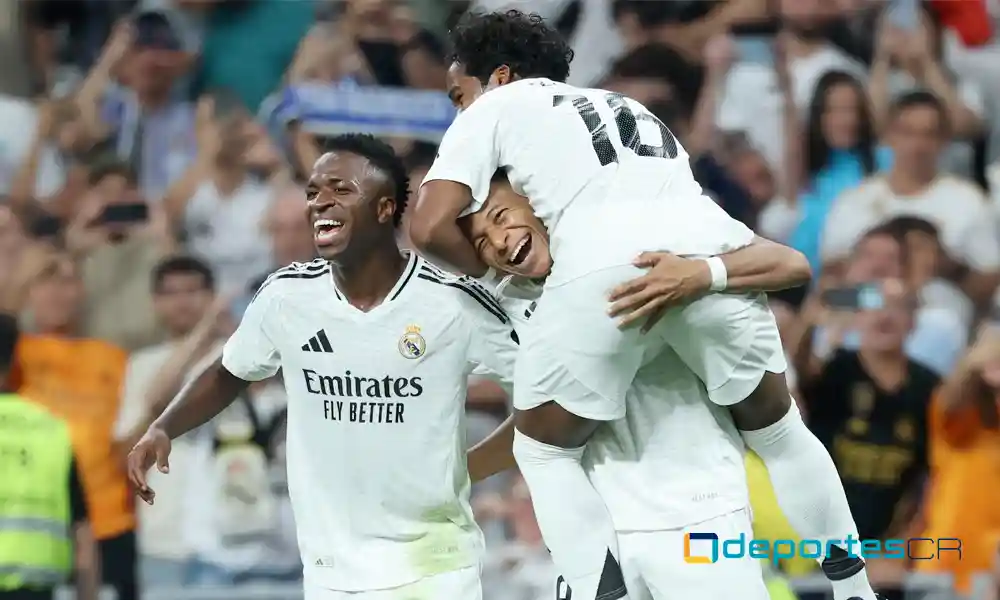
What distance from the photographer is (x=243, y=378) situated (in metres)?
3.93

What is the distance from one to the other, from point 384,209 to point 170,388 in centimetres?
268

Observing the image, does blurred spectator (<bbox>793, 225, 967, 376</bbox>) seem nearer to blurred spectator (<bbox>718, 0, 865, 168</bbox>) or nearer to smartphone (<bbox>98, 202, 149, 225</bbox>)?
blurred spectator (<bbox>718, 0, 865, 168</bbox>)

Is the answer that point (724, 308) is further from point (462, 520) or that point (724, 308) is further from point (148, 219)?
point (148, 219)

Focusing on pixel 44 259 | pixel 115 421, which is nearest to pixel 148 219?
pixel 44 259

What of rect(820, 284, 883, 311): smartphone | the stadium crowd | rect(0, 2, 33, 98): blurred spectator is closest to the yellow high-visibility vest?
the stadium crowd

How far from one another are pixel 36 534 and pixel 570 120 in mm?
3235

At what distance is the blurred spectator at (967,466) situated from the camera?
573cm

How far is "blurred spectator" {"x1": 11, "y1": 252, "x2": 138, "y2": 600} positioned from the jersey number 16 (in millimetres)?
3333

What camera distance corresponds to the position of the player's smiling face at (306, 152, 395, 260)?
369 cm

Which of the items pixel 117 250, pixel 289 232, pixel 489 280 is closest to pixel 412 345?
pixel 489 280

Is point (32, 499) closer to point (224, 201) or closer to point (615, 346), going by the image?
point (224, 201)

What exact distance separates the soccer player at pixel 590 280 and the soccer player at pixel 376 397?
0.73 feet

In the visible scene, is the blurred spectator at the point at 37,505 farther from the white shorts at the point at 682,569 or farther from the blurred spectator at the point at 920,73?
the blurred spectator at the point at 920,73

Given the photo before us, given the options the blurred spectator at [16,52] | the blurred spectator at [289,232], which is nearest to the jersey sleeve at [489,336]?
the blurred spectator at [289,232]
